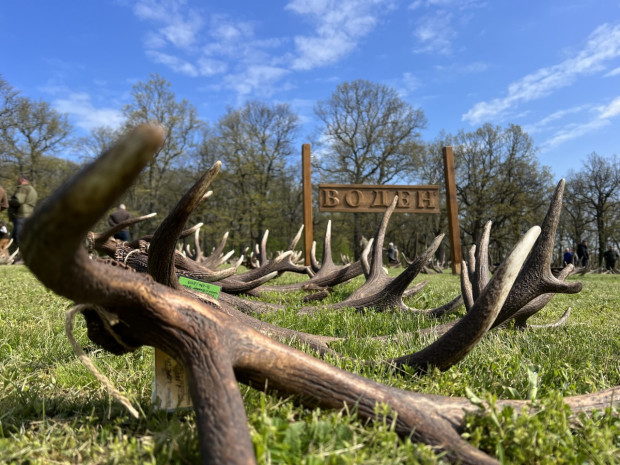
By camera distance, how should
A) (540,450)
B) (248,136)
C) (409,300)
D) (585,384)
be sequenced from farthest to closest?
1. (248,136)
2. (409,300)
3. (585,384)
4. (540,450)

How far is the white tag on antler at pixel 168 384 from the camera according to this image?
57.2 inches

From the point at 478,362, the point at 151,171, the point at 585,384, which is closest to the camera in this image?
the point at 585,384

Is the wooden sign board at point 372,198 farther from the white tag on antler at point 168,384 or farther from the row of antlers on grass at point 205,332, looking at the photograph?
the white tag on antler at point 168,384

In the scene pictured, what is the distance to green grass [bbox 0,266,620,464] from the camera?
1.14 m

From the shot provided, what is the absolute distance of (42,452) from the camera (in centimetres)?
122

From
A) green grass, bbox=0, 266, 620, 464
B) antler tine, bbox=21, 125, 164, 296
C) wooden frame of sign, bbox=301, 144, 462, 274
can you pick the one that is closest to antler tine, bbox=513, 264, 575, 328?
green grass, bbox=0, 266, 620, 464

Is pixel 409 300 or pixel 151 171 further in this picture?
pixel 151 171

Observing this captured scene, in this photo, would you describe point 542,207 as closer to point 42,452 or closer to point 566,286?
point 566,286

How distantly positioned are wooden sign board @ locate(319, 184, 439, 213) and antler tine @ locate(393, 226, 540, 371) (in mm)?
9430

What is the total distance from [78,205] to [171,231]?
35.5 inches

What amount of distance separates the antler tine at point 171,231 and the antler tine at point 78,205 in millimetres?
666

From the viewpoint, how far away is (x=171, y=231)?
63.3 inches

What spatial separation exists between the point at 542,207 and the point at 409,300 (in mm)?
30603

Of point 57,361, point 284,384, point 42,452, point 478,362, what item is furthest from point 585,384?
point 57,361
